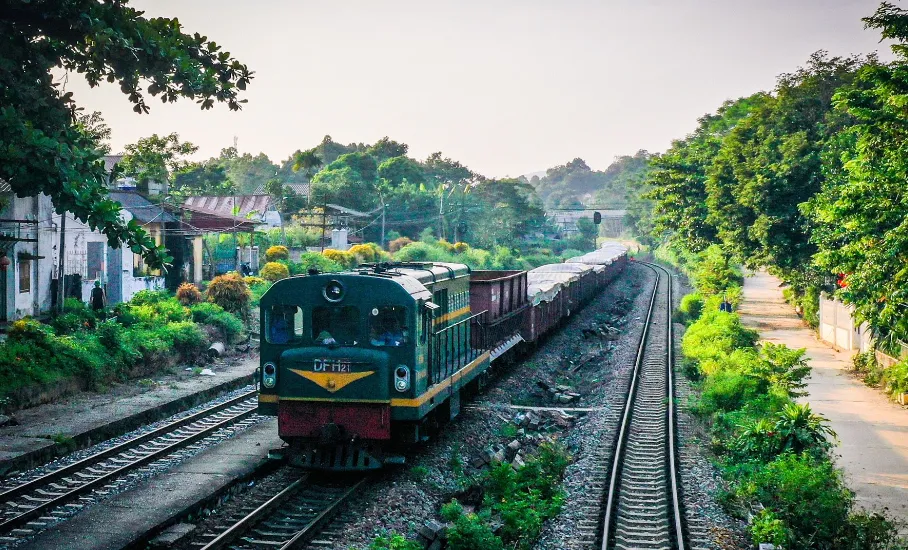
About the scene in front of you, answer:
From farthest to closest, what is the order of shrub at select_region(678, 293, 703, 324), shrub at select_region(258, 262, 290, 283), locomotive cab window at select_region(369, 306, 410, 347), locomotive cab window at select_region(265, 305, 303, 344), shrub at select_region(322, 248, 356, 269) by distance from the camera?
shrub at select_region(322, 248, 356, 269) < shrub at select_region(678, 293, 703, 324) < shrub at select_region(258, 262, 290, 283) < locomotive cab window at select_region(265, 305, 303, 344) < locomotive cab window at select_region(369, 306, 410, 347)

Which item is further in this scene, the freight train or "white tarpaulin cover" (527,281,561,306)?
"white tarpaulin cover" (527,281,561,306)

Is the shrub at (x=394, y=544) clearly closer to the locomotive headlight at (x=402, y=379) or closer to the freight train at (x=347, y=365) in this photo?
the freight train at (x=347, y=365)

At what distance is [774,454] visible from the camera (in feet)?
44.8

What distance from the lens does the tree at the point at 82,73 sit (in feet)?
41.0

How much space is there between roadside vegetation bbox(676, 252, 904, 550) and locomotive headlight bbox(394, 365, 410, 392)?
15.4 feet

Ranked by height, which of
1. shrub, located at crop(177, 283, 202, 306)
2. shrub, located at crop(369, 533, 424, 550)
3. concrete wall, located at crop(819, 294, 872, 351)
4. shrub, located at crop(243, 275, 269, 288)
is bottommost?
shrub, located at crop(369, 533, 424, 550)

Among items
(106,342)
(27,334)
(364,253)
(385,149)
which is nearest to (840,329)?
(106,342)

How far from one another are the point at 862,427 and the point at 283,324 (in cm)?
1206

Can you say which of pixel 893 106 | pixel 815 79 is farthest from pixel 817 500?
pixel 815 79

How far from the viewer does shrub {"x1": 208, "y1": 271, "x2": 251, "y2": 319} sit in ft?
93.9

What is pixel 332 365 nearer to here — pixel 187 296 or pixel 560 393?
pixel 560 393

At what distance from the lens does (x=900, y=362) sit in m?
20.5

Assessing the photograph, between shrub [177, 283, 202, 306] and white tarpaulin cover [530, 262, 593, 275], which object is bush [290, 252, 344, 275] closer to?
shrub [177, 283, 202, 306]

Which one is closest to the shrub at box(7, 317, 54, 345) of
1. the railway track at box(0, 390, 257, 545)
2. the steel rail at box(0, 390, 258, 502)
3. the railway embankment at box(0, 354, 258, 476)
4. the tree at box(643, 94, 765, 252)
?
the railway embankment at box(0, 354, 258, 476)
